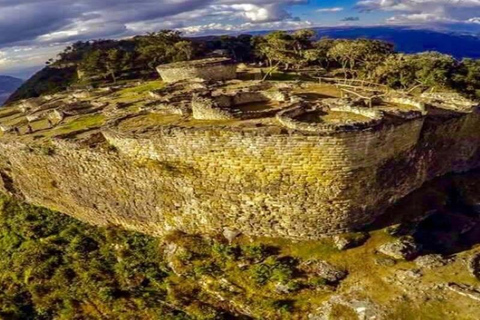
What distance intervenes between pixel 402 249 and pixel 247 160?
25.7ft

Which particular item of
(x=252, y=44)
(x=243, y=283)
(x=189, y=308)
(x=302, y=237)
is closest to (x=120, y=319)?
(x=189, y=308)

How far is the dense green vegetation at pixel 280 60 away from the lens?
44969 millimetres

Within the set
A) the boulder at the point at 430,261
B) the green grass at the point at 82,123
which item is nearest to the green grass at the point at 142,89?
the green grass at the point at 82,123

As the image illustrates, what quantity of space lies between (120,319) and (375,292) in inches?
439

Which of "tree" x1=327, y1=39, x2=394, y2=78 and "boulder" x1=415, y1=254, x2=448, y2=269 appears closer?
"boulder" x1=415, y1=254, x2=448, y2=269

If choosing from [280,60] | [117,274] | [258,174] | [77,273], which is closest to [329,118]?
[258,174]

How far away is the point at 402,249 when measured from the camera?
874 inches

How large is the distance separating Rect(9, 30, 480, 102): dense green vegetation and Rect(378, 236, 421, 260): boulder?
21.2 m

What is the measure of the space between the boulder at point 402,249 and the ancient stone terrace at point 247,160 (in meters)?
1.99

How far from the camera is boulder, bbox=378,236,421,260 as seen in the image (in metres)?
22.1

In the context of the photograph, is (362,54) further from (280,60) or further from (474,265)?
(474,265)

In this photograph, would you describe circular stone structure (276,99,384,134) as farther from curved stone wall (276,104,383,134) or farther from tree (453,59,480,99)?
tree (453,59,480,99)

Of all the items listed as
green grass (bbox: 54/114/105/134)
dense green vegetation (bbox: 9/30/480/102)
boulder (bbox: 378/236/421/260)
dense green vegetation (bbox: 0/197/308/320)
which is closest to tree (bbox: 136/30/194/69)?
dense green vegetation (bbox: 9/30/480/102)

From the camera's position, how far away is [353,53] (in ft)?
155
